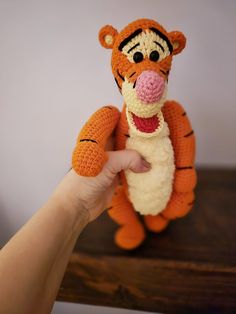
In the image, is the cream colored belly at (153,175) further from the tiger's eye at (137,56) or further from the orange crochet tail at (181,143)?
the tiger's eye at (137,56)

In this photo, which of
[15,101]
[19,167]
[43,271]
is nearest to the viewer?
[43,271]

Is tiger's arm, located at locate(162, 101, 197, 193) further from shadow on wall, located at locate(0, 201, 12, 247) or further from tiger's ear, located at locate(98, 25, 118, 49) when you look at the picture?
shadow on wall, located at locate(0, 201, 12, 247)

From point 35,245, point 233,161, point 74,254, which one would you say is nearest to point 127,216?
point 74,254

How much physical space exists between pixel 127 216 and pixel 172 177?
165 mm

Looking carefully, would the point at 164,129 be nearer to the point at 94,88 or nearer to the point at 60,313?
the point at 94,88

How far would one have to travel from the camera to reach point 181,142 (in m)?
0.48

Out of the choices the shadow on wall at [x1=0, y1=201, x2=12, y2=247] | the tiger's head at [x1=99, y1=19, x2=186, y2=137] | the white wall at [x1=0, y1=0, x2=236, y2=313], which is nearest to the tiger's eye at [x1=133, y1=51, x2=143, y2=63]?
the tiger's head at [x1=99, y1=19, x2=186, y2=137]

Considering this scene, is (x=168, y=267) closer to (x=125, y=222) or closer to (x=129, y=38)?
(x=125, y=222)

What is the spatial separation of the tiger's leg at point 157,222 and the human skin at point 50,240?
0.39 ft

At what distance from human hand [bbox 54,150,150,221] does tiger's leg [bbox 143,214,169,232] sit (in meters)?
0.11

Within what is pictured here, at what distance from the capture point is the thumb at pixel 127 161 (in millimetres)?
451

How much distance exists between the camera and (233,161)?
2.51 ft

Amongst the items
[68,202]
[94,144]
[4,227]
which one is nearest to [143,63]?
[94,144]

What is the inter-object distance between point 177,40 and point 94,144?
209mm
